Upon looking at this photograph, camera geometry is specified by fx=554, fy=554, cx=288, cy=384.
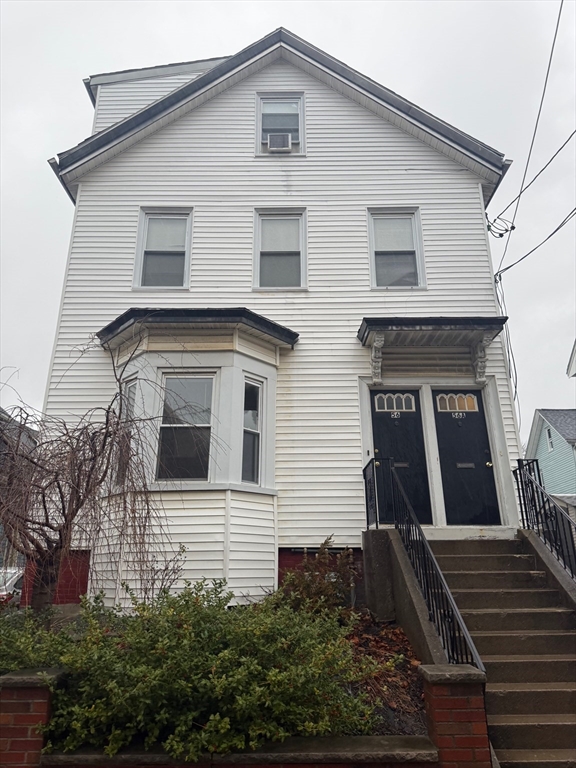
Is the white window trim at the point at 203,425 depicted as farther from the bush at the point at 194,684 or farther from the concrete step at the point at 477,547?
the bush at the point at 194,684

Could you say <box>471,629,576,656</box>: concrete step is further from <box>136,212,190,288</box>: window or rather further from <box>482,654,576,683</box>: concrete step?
<box>136,212,190,288</box>: window

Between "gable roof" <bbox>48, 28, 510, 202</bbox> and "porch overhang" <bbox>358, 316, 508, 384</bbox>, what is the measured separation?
3699mm

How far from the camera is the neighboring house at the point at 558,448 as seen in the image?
24.9 meters

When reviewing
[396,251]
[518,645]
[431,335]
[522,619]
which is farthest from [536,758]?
[396,251]

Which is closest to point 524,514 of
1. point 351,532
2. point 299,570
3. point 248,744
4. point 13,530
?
point 351,532

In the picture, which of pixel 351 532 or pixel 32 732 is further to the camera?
pixel 351 532

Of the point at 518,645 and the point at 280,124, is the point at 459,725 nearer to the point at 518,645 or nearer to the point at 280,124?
the point at 518,645

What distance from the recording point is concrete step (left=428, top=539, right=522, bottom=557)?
24.4 ft

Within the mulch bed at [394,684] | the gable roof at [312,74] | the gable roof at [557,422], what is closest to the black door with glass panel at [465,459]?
the mulch bed at [394,684]

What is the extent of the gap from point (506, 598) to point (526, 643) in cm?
76

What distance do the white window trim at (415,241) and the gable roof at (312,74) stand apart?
154 centimetres

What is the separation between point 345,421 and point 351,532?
1727 mm

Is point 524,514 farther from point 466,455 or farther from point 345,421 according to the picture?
point 345,421

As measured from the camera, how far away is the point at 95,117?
12336 mm
